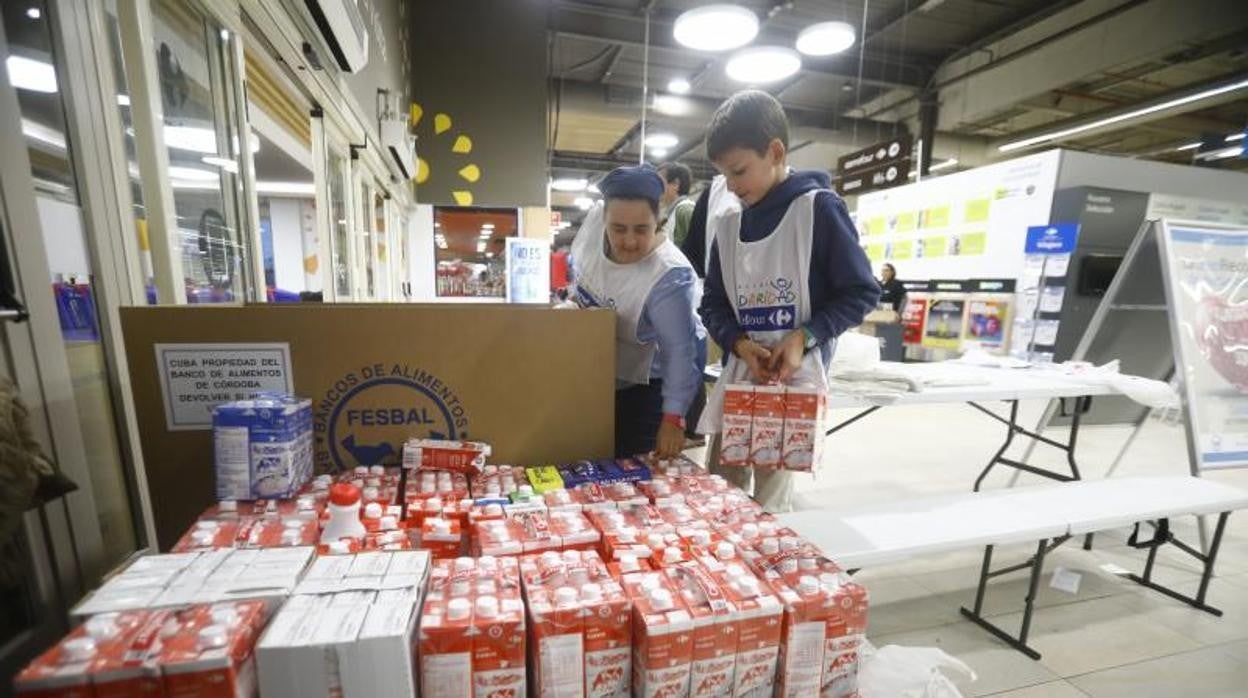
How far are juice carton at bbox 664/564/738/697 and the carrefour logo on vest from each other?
765 mm

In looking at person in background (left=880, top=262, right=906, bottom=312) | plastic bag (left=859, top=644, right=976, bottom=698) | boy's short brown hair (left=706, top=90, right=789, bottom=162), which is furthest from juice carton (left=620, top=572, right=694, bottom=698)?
person in background (left=880, top=262, right=906, bottom=312)

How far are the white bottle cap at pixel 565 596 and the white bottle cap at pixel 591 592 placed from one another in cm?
1

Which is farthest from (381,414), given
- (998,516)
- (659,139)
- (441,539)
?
(659,139)

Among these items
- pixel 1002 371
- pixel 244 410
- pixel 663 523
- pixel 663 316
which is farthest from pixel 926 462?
pixel 244 410

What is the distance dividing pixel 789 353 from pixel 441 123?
474cm

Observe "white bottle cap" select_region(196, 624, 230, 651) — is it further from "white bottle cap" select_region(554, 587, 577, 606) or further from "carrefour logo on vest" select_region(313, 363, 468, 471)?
"carrefour logo on vest" select_region(313, 363, 468, 471)

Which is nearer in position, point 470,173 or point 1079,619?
point 1079,619

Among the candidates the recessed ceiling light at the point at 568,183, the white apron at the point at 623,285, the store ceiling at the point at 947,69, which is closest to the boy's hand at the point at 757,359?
the white apron at the point at 623,285

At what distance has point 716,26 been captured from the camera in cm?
339

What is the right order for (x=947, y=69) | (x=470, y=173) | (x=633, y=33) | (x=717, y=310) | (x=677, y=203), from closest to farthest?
(x=717, y=310)
(x=677, y=203)
(x=470, y=173)
(x=633, y=33)
(x=947, y=69)

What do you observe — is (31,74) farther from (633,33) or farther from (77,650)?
(633,33)

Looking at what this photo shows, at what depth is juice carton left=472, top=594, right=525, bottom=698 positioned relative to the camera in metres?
0.62

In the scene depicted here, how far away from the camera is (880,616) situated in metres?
2.11

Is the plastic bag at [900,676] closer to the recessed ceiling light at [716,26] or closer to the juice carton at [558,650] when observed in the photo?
the juice carton at [558,650]
